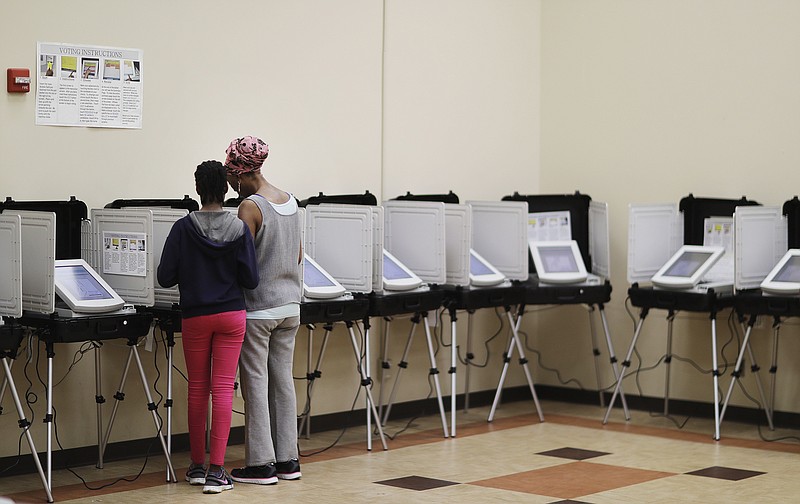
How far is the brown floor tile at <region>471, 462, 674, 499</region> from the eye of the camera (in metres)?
5.09

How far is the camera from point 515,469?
554 centimetres

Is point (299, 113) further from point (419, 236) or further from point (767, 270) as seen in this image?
point (767, 270)

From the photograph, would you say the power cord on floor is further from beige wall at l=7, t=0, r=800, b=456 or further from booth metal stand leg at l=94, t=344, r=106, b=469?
booth metal stand leg at l=94, t=344, r=106, b=469

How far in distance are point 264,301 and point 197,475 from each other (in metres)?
0.81

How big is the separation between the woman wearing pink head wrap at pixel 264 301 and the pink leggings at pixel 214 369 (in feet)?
0.38

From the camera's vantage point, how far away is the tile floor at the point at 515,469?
4926 millimetres

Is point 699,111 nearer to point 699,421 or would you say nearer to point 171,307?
point 699,421

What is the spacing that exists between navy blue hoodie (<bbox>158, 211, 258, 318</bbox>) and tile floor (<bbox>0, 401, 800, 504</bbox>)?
82 centimetres

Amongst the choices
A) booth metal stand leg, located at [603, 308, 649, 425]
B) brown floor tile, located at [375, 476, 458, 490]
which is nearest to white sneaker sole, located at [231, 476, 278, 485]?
brown floor tile, located at [375, 476, 458, 490]

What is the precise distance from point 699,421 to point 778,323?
86 cm

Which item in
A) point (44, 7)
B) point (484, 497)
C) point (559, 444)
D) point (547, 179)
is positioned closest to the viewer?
point (484, 497)

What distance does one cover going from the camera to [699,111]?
7.09 m

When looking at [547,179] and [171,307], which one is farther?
[547,179]

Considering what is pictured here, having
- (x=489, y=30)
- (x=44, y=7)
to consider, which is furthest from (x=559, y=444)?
(x=44, y=7)
